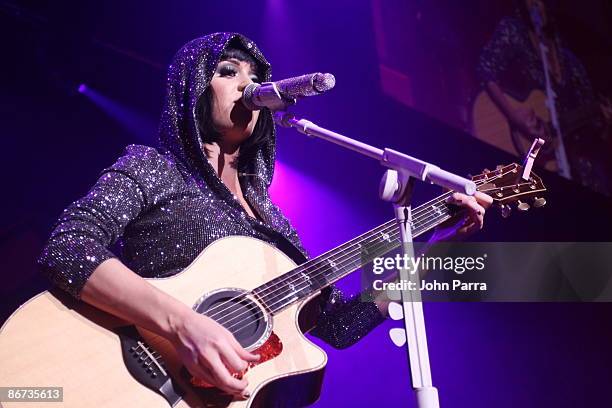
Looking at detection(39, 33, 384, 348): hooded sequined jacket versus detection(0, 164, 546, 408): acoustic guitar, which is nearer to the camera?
detection(0, 164, 546, 408): acoustic guitar

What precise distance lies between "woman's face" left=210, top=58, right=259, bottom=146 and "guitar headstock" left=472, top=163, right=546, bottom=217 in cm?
97

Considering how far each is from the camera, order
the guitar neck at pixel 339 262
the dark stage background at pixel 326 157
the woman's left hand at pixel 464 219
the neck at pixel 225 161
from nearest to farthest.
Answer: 1. the guitar neck at pixel 339 262
2. the woman's left hand at pixel 464 219
3. the neck at pixel 225 161
4. the dark stage background at pixel 326 157

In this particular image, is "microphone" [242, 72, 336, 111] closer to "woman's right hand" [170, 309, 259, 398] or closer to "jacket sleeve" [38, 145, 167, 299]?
"jacket sleeve" [38, 145, 167, 299]

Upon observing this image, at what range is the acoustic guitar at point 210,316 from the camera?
4.87 ft

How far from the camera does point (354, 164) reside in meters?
3.99

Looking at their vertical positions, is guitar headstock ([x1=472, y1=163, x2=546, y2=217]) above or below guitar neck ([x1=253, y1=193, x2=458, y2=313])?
above

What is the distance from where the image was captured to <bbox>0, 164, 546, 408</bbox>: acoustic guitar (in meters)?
1.49

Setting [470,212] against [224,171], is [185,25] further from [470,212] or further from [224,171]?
[470,212]

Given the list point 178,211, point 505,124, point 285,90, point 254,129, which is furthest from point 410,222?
point 505,124

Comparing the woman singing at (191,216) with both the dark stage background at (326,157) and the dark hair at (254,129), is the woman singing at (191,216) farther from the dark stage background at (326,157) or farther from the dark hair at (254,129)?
the dark stage background at (326,157)

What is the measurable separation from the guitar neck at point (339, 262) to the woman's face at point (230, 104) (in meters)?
0.64

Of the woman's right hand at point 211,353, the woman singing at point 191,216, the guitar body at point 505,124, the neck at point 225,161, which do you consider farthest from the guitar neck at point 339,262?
the guitar body at point 505,124

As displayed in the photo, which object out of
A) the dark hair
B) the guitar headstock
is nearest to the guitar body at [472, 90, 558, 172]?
the guitar headstock

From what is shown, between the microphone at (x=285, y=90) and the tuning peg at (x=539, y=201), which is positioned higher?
the microphone at (x=285, y=90)
